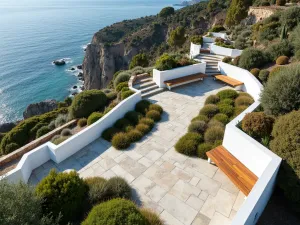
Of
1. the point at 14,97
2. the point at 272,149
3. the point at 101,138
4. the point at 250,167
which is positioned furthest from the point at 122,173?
the point at 14,97

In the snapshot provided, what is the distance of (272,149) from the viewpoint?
4922 millimetres

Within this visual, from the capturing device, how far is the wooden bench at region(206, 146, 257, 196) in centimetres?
466

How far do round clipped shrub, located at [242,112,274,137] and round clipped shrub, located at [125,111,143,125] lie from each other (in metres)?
4.28

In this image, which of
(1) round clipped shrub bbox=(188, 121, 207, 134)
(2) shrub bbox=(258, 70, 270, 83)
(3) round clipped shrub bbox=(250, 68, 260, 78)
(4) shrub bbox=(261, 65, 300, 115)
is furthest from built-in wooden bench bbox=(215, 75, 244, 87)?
(1) round clipped shrub bbox=(188, 121, 207, 134)

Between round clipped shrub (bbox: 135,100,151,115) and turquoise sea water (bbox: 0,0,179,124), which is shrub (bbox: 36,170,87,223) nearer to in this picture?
round clipped shrub (bbox: 135,100,151,115)

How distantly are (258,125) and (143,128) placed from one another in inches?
161

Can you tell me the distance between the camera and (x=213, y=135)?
670 centimetres

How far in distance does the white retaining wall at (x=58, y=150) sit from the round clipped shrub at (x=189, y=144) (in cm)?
314

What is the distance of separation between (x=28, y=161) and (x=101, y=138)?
256cm

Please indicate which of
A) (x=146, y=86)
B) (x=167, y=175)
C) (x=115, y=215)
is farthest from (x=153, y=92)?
(x=115, y=215)

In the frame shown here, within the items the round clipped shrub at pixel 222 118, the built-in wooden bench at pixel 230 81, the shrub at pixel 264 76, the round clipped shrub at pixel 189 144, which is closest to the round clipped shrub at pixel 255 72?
the shrub at pixel 264 76

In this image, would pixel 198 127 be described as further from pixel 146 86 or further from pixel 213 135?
pixel 146 86

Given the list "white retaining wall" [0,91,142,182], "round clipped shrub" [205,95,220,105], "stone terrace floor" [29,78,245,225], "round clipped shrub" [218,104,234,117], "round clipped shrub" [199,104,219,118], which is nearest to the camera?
"stone terrace floor" [29,78,245,225]

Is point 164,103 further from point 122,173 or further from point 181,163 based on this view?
point 122,173
